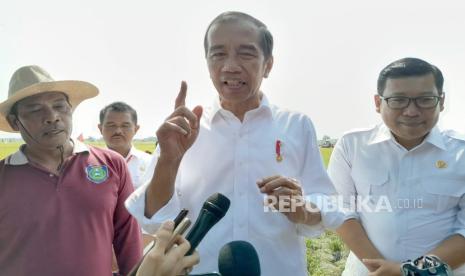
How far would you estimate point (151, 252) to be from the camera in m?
1.24

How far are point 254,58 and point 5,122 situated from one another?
1.89 metres

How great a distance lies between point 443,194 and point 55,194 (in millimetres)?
2252

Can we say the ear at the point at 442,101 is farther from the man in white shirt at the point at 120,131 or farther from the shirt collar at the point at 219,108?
the man in white shirt at the point at 120,131

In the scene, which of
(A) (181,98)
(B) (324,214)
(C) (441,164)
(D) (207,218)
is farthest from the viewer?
(C) (441,164)

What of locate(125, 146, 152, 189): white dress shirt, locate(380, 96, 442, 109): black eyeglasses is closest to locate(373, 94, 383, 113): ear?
locate(380, 96, 442, 109): black eyeglasses

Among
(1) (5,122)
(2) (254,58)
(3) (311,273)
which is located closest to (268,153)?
(2) (254,58)

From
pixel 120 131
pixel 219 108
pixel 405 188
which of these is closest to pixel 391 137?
pixel 405 188

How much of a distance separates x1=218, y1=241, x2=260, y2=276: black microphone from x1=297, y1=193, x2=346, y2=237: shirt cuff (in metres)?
0.62

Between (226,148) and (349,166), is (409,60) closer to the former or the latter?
(349,166)

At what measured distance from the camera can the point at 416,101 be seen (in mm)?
2727

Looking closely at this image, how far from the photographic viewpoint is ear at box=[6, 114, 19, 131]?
9.53 feet

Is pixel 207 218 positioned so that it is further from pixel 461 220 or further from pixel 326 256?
pixel 326 256

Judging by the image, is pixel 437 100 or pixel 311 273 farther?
pixel 311 273

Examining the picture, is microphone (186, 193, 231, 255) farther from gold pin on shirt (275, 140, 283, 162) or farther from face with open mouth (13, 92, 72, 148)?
face with open mouth (13, 92, 72, 148)
